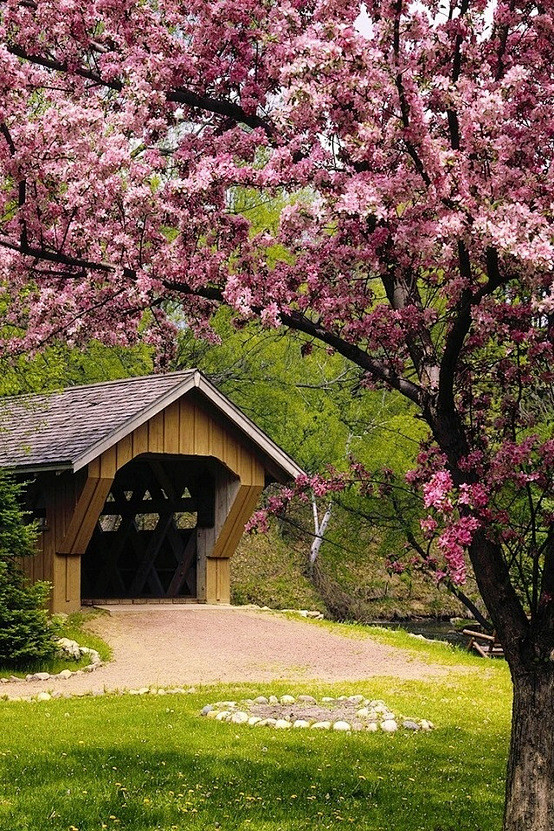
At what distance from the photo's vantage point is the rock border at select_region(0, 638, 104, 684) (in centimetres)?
1505

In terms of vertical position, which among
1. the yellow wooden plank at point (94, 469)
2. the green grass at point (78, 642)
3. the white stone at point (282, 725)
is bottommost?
the white stone at point (282, 725)

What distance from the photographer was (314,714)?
476 inches

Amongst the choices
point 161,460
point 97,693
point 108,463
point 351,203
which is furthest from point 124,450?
point 351,203

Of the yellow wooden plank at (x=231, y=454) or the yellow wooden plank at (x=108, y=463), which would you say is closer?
the yellow wooden plank at (x=108, y=463)

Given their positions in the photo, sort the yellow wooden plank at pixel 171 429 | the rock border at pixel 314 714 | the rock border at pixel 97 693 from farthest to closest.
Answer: the yellow wooden plank at pixel 171 429 < the rock border at pixel 97 693 < the rock border at pixel 314 714

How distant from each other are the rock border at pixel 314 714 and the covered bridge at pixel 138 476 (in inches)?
261

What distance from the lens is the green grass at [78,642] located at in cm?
1565

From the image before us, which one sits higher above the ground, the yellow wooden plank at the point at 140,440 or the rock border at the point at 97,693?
the yellow wooden plank at the point at 140,440

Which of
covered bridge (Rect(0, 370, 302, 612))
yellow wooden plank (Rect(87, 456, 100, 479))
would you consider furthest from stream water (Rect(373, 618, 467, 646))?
yellow wooden plank (Rect(87, 456, 100, 479))

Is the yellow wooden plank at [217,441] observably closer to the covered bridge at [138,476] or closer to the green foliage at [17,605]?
the covered bridge at [138,476]

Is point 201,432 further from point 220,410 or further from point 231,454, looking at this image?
point 231,454

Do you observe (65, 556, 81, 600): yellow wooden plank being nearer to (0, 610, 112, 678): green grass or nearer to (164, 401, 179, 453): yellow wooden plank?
(0, 610, 112, 678): green grass

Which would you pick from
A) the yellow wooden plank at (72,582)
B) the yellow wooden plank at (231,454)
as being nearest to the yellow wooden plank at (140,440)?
the yellow wooden plank at (231,454)

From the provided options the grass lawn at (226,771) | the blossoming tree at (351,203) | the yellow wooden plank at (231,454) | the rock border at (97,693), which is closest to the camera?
A: the blossoming tree at (351,203)
